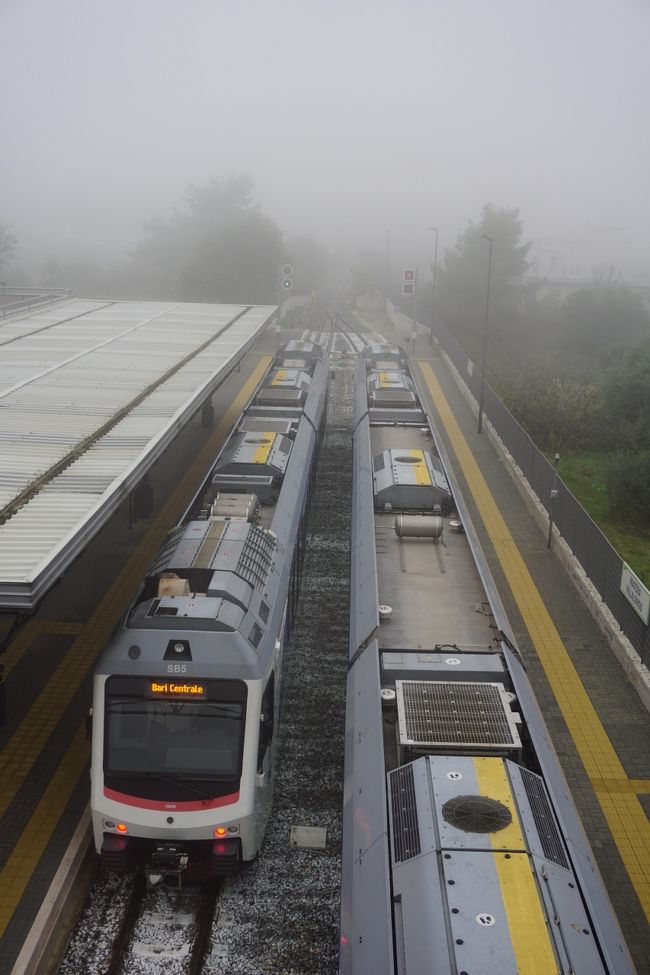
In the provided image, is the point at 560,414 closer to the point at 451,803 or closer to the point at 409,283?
the point at 409,283

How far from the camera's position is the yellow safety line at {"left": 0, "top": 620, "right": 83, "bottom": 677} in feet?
52.6

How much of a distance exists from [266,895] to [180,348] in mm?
18448

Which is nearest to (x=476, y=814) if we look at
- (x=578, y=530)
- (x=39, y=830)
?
(x=39, y=830)

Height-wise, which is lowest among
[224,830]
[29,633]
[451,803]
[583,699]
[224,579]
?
[583,699]

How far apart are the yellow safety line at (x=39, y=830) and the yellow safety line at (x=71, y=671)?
1.63ft

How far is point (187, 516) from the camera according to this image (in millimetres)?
14102

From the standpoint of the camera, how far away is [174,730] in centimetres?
989

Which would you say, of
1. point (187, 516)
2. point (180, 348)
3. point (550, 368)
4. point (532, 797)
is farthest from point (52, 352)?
point (550, 368)

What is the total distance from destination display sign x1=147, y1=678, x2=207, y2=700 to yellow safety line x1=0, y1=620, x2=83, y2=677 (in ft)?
23.1

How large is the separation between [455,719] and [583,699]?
21.3ft

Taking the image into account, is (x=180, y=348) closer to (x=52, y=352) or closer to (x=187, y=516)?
(x=52, y=352)

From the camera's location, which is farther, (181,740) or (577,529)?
(577,529)

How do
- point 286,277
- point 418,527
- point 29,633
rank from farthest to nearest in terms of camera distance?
point 286,277
point 29,633
point 418,527

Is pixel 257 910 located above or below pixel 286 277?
below
